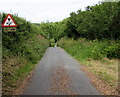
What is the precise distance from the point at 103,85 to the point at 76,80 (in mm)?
1333

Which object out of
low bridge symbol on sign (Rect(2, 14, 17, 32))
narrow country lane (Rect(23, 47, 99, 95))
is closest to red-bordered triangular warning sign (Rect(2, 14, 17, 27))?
low bridge symbol on sign (Rect(2, 14, 17, 32))

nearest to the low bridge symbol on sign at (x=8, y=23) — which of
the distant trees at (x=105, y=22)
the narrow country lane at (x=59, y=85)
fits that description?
the narrow country lane at (x=59, y=85)

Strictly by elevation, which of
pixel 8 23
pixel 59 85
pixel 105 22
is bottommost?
pixel 59 85

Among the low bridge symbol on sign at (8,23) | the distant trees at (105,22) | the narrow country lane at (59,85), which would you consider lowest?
the narrow country lane at (59,85)

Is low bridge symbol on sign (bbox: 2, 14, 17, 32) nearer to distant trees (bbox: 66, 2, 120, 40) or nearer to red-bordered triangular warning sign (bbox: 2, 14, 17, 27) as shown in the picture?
red-bordered triangular warning sign (bbox: 2, 14, 17, 27)

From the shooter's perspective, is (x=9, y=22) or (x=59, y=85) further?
(x=9, y=22)

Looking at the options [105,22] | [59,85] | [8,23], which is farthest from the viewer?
[105,22]

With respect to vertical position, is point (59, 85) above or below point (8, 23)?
below

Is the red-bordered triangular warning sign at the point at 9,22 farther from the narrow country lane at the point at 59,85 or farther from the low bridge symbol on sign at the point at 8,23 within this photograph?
the narrow country lane at the point at 59,85

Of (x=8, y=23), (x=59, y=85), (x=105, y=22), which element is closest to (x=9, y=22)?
(x=8, y=23)

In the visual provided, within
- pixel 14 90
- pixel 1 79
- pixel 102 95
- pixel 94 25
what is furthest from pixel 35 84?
pixel 94 25

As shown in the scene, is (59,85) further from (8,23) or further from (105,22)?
(105,22)

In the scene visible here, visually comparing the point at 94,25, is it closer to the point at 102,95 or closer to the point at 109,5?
the point at 109,5

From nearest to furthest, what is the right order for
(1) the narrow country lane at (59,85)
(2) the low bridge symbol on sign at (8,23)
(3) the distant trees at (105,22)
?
(1) the narrow country lane at (59,85) < (2) the low bridge symbol on sign at (8,23) < (3) the distant trees at (105,22)
